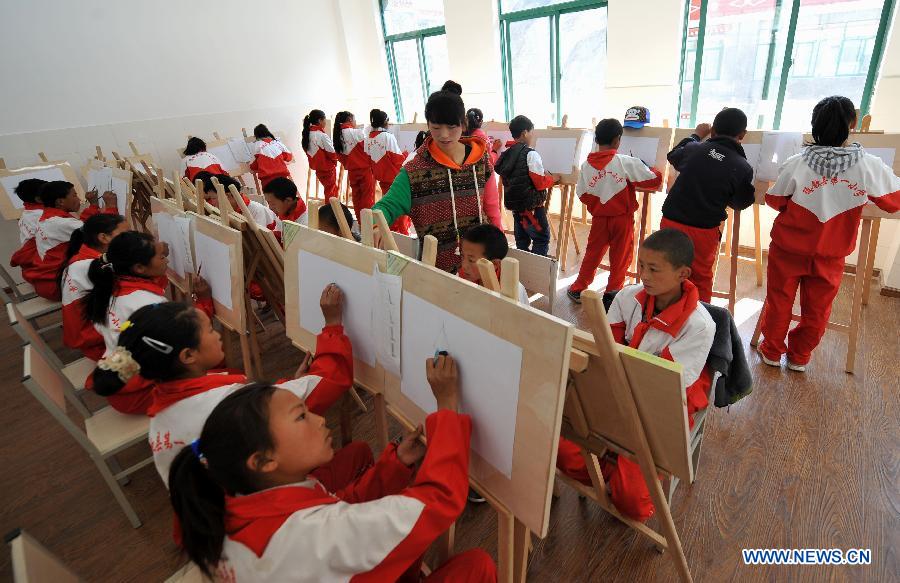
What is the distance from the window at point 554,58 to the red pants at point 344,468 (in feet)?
15.6

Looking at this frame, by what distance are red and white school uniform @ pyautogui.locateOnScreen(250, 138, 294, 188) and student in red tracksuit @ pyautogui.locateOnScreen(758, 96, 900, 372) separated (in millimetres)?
4911

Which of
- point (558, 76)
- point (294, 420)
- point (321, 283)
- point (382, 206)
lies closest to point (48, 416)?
point (321, 283)

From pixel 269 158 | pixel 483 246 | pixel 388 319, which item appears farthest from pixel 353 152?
pixel 388 319

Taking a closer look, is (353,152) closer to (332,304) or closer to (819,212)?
(332,304)

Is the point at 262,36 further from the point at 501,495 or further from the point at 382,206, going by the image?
the point at 501,495

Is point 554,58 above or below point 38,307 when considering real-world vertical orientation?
above

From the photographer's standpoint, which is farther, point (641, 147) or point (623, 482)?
point (641, 147)

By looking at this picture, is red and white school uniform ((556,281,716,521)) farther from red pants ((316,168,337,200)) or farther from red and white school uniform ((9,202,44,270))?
red pants ((316,168,337,200))

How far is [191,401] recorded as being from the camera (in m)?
1.28

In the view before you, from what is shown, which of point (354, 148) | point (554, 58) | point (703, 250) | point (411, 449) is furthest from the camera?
point (554, 58)

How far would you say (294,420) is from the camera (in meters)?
0.92

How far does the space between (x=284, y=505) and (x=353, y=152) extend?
15.1ft

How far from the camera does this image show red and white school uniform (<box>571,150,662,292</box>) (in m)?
2.95

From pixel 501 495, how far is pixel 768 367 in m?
2.24
